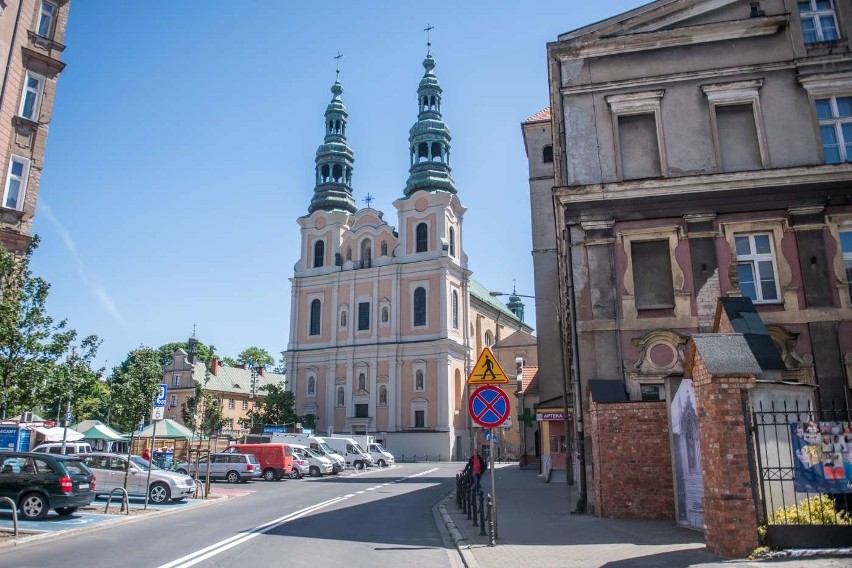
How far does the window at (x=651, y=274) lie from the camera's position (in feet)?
53.4

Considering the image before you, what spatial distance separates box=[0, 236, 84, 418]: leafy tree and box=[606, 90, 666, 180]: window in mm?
14519

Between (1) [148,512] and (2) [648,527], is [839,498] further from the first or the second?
(1) [148,512]

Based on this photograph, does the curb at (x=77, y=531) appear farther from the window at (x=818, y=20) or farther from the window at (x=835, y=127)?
the window at (x=818, y=20)

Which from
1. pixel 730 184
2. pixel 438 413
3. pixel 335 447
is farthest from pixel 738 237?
pixel 438 413

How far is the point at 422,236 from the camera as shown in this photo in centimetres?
6488

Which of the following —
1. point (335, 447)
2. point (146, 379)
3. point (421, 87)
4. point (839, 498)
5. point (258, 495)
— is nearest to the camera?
point (839, 498)

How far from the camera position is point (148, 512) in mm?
16891

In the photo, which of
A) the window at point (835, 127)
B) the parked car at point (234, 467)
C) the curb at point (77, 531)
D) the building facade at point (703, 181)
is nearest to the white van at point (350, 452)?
the parked car at point (234, 467)

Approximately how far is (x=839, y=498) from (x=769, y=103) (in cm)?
1126

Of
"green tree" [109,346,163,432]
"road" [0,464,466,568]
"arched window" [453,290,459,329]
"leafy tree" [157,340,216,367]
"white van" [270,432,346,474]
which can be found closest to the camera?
"road" [0,464,466,568]

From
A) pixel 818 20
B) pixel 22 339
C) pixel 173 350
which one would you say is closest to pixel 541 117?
pixel 818 20

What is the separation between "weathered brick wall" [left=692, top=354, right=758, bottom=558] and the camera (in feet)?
27.2

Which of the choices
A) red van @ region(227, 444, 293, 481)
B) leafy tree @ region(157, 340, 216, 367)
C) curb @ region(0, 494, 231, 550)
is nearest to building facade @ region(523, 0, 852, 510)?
curb @ region(0, 494, 231, 550)

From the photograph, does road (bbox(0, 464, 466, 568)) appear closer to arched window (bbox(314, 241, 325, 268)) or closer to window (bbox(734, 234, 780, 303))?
window (bbox(734, 234, 780, 303))
